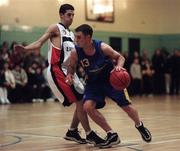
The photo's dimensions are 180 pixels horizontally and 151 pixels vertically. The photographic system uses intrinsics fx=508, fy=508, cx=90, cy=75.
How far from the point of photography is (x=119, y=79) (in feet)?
21.1

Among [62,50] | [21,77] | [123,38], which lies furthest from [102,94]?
[123,38]

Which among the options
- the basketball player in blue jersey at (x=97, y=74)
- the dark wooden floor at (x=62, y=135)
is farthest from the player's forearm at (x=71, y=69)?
the dark wooden floor at (x=62, y=135)

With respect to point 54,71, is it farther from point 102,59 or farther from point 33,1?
point 33,1

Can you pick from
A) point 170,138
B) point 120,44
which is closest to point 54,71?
point 170,138

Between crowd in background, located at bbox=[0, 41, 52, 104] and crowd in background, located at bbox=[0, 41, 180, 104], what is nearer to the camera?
crowd in background, located at bbox=[0, 41, 52, 104]

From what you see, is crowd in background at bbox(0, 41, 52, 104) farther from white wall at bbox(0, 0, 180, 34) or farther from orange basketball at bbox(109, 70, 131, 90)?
orange basketball at bbox(109, 70, 131, 90)

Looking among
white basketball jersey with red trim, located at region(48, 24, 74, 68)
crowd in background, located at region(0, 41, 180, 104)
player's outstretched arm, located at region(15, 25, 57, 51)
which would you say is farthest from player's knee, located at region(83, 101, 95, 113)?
crowd in background, located at region(0, 41, 180, 104)

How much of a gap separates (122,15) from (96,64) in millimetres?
18862

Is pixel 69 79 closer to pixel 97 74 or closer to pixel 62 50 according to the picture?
pixel 97 74

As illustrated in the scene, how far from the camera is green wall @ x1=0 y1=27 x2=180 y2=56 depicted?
2081 cm

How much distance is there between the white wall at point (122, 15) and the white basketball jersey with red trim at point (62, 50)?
45.3 ft

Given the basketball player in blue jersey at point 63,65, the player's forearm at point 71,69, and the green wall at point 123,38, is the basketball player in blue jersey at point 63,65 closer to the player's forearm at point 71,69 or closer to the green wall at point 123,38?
the player's forearm at point 71,69

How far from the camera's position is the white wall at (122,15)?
2127 centimetres

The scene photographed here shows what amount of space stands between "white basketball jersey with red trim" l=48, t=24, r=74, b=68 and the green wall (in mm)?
13543
